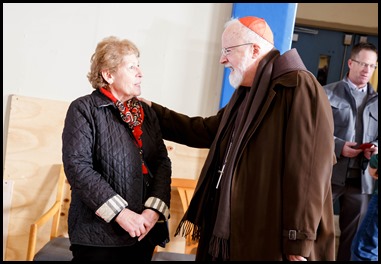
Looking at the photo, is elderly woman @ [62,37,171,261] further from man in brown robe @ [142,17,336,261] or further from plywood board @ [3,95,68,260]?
plywood board @ [3,95,68,260]

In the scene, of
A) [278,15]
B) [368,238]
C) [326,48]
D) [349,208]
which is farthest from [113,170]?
[326,48]

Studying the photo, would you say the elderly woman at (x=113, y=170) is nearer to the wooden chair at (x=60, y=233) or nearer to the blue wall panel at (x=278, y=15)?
the wooden chair at (x=60, y=233)

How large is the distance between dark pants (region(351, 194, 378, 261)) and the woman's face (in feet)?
4.73

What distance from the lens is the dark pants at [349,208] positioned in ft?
9.77

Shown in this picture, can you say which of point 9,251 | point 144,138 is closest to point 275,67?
point 144,138

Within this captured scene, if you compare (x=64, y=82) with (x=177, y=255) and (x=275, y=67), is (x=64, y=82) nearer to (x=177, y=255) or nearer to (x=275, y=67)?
(x=177, y=255)

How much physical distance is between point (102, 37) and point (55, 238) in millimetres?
1268

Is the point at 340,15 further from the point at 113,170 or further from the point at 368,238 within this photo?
the point at 113,170

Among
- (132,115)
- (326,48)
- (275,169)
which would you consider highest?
(326,48)

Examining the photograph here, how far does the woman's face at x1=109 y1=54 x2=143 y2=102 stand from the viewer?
184cm

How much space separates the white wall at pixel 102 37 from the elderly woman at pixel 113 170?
985 mm

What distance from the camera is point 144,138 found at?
187cm

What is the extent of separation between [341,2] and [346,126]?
210cm

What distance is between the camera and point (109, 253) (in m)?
1.75
